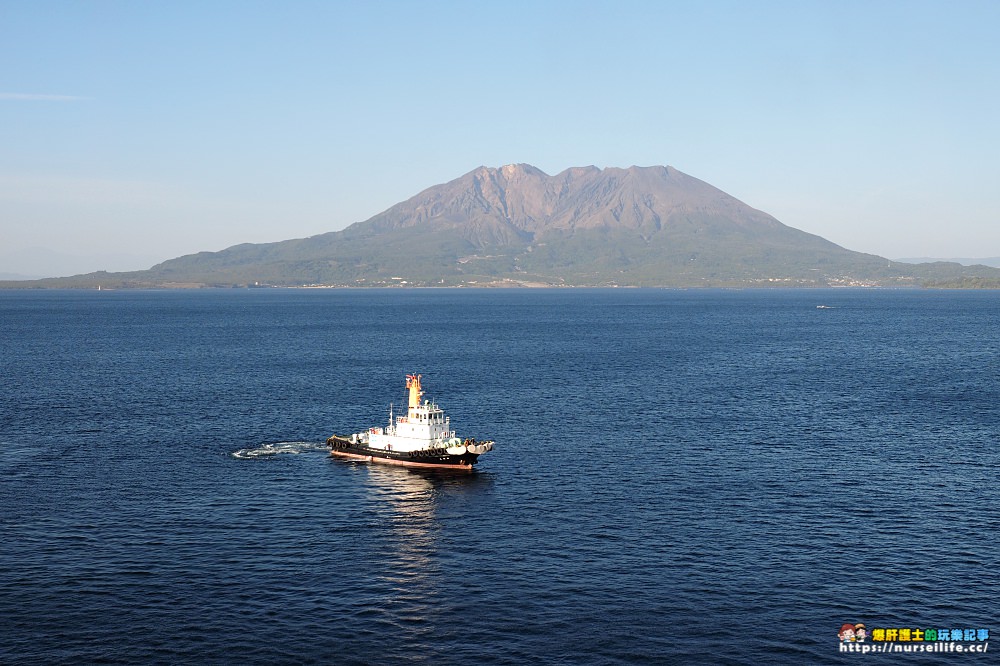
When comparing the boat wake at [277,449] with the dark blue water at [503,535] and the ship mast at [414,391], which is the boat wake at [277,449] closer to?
the dark blue water at [503,535]

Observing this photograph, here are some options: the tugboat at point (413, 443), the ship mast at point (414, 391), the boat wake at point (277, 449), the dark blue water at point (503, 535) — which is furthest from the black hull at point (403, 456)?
the ship mast at point (414, 391)

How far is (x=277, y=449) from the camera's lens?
11425 centimetres

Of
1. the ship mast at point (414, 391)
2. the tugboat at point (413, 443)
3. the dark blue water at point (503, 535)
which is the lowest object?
the dark blue water at point (503, 535)

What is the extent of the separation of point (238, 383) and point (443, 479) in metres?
82.5

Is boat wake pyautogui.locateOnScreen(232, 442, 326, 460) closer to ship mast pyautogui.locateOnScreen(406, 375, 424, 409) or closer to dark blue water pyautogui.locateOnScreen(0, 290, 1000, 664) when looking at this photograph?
dark blue water pyautogui.locateOnScreen(0, 290, 1000, 664)

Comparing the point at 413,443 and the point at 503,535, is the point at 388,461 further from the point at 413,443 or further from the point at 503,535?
the point at 503,535

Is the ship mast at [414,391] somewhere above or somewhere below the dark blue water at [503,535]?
above

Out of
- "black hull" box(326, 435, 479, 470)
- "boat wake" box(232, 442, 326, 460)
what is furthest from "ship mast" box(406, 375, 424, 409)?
"boat wake" box(232, 442, 326, 460)

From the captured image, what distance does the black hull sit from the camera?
4161 inches

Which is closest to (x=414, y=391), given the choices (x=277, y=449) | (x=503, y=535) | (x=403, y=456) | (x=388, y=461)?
(x=403, y=456)

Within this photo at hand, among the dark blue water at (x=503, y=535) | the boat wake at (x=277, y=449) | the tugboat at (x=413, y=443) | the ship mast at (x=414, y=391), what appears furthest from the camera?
the ship mast at (x=414, y=391)

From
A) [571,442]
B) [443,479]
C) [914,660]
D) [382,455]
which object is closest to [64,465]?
[382,455]

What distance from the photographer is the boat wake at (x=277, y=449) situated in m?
110

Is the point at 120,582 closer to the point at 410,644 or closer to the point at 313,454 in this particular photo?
the point at 410,644
